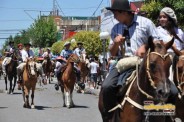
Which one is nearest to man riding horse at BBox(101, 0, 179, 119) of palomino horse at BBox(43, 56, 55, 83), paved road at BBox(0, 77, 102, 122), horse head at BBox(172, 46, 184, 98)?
horse head at BBox(172, 46, 184, 98)

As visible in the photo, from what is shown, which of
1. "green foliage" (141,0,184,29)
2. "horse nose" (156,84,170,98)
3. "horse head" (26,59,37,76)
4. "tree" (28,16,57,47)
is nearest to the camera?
"horse nose" (156,84,170,98)

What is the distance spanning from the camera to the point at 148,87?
23.5 feet

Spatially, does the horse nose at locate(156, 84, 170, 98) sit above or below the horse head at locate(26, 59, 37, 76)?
above

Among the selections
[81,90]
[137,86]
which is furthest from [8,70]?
[137,86]

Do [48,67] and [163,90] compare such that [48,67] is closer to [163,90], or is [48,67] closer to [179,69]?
[179,69]

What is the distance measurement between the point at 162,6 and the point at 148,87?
11.2 meters

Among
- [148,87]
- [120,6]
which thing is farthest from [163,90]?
[120,6]

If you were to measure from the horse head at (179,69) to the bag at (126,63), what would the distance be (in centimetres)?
141

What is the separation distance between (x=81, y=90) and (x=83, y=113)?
1122 cm

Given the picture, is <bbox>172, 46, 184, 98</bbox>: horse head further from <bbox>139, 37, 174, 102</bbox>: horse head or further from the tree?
the tree

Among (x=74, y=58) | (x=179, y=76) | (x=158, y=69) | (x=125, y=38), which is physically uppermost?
(x=125, y=38)

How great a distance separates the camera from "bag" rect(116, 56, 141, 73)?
775cm

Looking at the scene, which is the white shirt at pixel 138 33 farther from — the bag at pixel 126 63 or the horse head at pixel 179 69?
the horse head at pixel 179 69

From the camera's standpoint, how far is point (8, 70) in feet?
89.0
